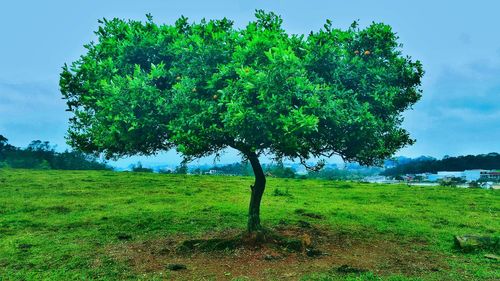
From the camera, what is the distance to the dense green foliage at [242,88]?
1505 centimetres

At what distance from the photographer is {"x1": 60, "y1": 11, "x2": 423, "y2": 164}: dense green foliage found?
15055 mm

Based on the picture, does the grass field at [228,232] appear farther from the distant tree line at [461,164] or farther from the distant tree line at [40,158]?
the distant tree line at [461,164]

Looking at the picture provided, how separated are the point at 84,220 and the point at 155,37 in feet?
55.9

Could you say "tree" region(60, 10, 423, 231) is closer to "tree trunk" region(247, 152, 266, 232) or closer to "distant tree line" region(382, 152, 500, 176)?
"tree trunk" region(247, 152, 266, 232)

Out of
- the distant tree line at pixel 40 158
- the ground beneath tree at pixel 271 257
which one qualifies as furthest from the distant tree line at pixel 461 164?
the ground beneath tree at pixel 271 257

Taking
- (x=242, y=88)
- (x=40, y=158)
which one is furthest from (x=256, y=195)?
(x=40, y=158)

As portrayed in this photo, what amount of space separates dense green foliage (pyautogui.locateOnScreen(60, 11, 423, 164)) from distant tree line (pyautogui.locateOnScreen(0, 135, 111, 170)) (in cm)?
9330

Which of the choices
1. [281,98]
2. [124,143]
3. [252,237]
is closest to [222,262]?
[252,237]

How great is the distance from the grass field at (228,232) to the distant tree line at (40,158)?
205ft

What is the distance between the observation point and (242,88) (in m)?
15.1

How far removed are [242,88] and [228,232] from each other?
39.7 feet

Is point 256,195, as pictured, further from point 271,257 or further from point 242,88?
point 242,88

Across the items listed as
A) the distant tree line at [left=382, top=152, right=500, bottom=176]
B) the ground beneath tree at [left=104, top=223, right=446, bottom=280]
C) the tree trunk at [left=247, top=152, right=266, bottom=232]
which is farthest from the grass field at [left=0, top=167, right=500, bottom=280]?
the distant tree line at [left=382, top=152, right=500, bottom=176]

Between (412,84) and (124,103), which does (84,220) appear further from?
(412,84)
